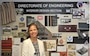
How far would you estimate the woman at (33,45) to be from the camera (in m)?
2.56

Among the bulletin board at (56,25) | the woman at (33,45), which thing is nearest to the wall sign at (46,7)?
the bulletin board at (56,25)

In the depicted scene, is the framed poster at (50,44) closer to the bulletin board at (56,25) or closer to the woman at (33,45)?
the bulletin board at (56,25)

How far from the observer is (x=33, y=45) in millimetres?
2617

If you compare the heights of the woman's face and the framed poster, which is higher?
the woman's face

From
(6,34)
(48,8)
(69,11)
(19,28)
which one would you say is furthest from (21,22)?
(69,11)

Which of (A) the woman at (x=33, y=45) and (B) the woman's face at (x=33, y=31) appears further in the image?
(B) the woman's face at (x=33, y=31)

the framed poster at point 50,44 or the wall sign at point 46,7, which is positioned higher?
the wall sign at point 46,7

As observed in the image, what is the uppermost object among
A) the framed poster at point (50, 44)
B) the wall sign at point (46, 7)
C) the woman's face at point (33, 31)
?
the wall sign at point (46, 7)

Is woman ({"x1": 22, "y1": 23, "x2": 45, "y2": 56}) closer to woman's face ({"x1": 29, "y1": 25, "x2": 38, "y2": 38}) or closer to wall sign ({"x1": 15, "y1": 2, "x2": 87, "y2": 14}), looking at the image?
woman's face ({"x1": 29, "y1": 25, "x2": 38, "y2": 38})

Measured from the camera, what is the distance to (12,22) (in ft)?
9.18

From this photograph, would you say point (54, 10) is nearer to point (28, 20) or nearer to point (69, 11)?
point (69, 11)

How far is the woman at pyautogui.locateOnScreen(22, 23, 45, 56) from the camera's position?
8.39ft

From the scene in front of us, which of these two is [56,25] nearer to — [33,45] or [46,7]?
[46,7]

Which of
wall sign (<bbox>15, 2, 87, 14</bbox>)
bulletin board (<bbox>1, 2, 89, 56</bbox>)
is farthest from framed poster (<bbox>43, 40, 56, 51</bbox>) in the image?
wall sign (<bbox>15, 2, 87, 14</bbox>)
